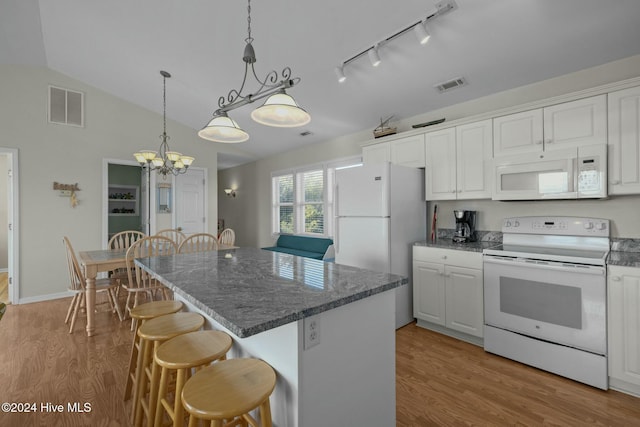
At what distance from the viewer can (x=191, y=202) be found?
18.4ft

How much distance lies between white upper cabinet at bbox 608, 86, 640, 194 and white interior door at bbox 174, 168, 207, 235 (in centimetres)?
568

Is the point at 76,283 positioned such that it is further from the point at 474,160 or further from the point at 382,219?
the point at 474,160

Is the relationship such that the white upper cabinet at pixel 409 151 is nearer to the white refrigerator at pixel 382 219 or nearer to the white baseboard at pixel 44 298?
the white refrigerator at pixel 382 219

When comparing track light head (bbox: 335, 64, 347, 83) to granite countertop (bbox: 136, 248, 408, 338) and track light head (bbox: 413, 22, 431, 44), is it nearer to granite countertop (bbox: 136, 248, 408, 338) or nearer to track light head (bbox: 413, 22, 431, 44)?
track light head (bbox: 413, 22, 431, 44)

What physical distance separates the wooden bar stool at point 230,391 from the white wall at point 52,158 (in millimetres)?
4594

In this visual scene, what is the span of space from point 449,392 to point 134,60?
15.9ft

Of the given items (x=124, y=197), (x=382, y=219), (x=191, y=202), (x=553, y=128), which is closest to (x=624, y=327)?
(x=553, y=128)

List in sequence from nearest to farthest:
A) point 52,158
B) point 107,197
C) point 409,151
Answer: point 409,151 → point 52,158 → point 107,197

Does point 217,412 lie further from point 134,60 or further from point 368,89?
point 134,60

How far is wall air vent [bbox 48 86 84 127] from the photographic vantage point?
430 centimetres

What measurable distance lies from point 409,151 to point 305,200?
265 cm

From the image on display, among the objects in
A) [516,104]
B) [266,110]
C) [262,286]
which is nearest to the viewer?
[262,286]

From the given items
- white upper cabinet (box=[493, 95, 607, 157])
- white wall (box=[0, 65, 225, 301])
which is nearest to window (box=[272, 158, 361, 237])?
white upper cabinet (box=[493, 95, 607, 157])

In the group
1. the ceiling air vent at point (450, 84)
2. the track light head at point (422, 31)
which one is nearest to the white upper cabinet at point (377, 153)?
the ceiling air vent at point (450, 84)
